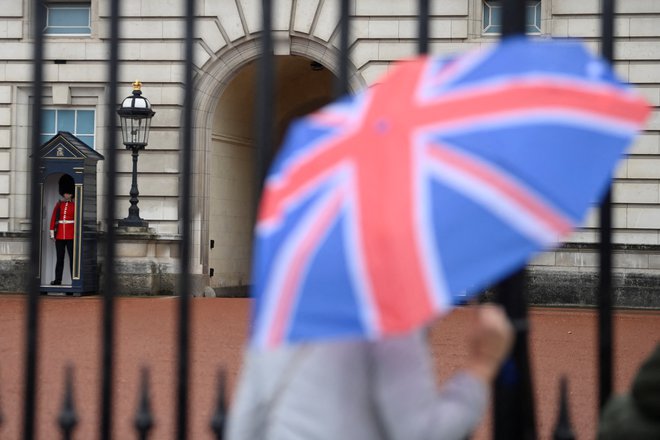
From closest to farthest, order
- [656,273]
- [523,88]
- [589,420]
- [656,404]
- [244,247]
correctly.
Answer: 1. [523,88]
2. [656,404]
3. [589,420]
4. [656,273]
5. [244,247]

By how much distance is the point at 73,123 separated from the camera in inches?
715

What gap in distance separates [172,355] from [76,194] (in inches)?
323

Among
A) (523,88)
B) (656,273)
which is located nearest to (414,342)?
(523,88)

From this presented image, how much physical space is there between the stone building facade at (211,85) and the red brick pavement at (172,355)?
5.82 ft

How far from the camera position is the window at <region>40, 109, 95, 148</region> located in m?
18.0

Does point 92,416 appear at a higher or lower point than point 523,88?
→ lower

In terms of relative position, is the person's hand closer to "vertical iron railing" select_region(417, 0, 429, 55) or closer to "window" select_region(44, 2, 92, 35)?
"vertical iron railing" select_region(417, 0, 429, 55)

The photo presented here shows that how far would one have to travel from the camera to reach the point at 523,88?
1.86 meters

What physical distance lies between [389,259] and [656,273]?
1505 cm

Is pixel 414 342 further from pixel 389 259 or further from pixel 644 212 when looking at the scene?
pixel 644 212

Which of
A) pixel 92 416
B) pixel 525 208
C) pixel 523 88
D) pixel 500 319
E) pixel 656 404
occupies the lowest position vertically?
pixel 92 416

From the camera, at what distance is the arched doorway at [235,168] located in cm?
1875

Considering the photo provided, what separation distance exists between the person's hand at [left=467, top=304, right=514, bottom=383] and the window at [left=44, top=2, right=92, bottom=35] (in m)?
17.0

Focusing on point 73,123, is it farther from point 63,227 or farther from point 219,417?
point 219,417
